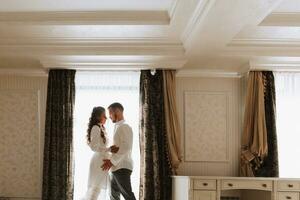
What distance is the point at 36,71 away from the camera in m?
6.44

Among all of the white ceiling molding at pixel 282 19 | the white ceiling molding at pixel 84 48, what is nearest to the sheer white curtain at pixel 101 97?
the white ceiling molding at pixel 84 48

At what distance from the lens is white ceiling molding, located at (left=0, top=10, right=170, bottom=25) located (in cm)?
473

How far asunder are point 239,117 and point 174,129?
0.97m

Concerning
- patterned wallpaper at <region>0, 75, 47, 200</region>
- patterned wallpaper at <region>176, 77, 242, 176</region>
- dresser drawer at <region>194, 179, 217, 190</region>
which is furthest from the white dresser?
patterned wallpaper at <region>0, 75, 47, 200</region>

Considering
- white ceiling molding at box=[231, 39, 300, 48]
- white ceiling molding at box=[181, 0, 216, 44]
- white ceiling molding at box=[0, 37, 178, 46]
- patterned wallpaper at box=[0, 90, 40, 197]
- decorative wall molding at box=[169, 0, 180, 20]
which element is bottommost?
patterned wallpaper at box=[0, 90, 40, 197]

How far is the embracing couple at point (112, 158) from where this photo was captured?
5.53 m

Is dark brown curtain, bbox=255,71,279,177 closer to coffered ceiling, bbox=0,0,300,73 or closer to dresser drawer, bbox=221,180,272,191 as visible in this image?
coffered ceiling, bbox=0,0,300,73

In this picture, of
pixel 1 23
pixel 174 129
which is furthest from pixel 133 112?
pixel 1 23

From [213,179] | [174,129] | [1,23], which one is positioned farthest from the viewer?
[174,129]

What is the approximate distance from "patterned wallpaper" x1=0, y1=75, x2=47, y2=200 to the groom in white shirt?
122 cm

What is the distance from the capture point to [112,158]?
559cm

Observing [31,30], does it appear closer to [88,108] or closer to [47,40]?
[47,40]

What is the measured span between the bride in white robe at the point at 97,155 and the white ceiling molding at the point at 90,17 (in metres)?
1.34

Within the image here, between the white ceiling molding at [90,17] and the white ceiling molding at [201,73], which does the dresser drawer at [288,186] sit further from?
the white ceiling molding at [90,17]
